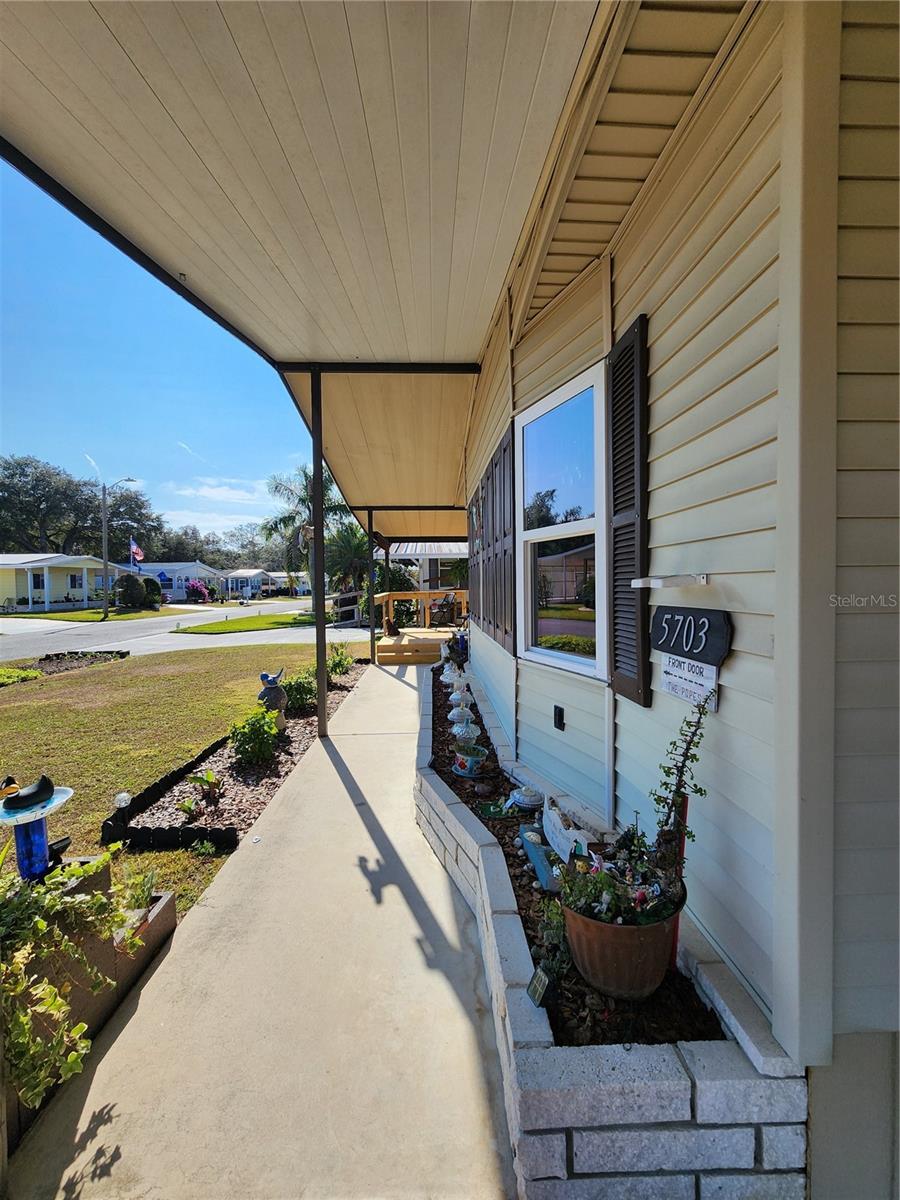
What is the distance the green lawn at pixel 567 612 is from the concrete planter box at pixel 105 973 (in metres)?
2.43

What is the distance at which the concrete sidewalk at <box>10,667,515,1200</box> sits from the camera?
4.39ft

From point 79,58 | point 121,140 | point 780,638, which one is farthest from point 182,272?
point 780,638

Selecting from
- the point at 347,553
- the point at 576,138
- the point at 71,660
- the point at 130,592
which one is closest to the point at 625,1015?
the point at 576,138

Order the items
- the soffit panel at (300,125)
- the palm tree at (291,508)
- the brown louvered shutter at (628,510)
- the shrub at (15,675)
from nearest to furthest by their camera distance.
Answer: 1. the soffit panel at (300,125)
2. the brown louvered shutter at (628,510)
3. the shrub at (15,675)
4. the palm tree at (291,508)

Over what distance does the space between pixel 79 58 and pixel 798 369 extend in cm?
243

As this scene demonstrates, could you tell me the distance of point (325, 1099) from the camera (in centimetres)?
152

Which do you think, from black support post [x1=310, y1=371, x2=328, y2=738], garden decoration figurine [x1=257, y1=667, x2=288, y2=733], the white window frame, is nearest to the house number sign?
the white window frame

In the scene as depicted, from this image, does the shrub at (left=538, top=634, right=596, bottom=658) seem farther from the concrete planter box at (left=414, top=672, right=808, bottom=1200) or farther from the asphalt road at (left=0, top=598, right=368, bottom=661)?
the asphalt road at (left=0, top=598, right=368, bottom=661)

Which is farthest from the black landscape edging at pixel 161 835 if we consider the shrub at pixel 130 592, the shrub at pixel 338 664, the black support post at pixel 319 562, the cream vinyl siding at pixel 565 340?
the shrub at pixel 130 592

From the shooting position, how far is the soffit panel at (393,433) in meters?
4.91

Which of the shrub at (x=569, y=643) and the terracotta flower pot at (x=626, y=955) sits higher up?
the shrub at (x=569, y=643)

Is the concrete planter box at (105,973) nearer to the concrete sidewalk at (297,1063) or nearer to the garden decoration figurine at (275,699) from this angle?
the concrete sidewalk at (297,1063)

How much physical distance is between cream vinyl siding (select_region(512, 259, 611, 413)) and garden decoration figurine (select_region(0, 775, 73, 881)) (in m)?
3.00

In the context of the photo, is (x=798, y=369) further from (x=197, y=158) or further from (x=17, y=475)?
(x=17, y=475)
